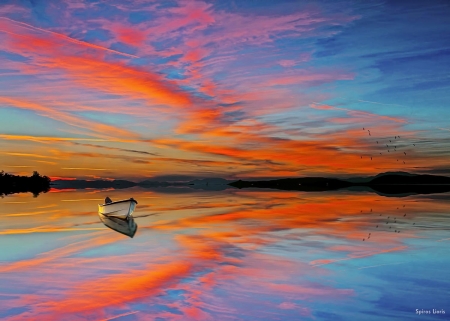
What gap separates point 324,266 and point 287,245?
4.53 meters

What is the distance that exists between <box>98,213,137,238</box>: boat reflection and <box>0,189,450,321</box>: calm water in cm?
115

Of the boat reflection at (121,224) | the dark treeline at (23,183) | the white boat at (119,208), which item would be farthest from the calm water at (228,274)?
the dark treeline at (23,183)

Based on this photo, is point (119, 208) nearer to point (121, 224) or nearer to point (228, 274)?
A: point (121, 224)

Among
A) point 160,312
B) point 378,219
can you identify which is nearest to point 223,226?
point 378,219

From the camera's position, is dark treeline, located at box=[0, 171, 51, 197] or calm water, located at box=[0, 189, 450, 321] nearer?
calm water, located at box=[0, 189, 450, 321]

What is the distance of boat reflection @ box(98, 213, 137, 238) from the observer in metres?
26.1

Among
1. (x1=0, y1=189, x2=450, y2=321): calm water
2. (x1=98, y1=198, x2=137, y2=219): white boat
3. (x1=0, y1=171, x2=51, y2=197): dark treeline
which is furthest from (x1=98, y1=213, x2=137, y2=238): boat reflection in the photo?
(x1=0, y1=171, x2=51, y2=197): dark treeline

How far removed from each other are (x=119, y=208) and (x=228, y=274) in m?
20.3

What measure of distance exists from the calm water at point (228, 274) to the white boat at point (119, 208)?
774 cm

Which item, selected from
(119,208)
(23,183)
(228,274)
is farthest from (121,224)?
(23,183)

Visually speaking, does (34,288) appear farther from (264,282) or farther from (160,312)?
(264,282)

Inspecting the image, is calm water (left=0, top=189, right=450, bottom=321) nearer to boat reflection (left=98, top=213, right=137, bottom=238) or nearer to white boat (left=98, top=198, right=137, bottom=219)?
boat reflection (left=98, top=213, right=137, bottom=238)

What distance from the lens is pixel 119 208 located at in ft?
108

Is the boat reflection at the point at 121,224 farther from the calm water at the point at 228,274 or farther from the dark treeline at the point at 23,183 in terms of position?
the dark treeline at the point at 23,183
